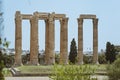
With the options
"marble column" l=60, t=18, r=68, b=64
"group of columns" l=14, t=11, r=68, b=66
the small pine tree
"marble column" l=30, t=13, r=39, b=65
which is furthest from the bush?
the small pine tree

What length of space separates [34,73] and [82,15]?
19.5 metres

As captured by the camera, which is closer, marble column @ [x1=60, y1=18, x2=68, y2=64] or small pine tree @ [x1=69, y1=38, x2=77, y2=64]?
marble column @ [x1=60, y1=18, x2=68, y2=64]

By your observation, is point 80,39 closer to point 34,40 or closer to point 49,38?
point 49,38

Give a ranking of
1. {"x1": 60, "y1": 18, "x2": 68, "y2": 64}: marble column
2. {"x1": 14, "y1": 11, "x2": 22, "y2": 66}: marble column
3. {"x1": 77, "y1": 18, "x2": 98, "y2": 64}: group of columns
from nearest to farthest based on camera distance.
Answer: {"x1": 14, "y1": 11, "x2": 22, "y2": 66}: marble column, {"x1": 60, "y1": 18, "x2": 68, "y2": 64}: marble column, {"x1": 77, "y1": 18, "x2": 98, "y2": 64}: group of columns

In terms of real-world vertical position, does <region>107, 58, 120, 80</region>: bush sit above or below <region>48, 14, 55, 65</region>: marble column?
below

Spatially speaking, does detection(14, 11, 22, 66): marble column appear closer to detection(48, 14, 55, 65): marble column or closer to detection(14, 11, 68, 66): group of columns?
detection(14, 11, 68, 66): group of columns

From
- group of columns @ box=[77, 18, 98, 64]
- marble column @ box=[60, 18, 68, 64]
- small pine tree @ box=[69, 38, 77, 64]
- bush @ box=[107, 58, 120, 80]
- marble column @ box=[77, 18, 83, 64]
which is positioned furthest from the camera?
small pine tree @ box=[69, 38, 77, 64]

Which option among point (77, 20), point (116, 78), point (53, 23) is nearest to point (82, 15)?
point (77, 20)

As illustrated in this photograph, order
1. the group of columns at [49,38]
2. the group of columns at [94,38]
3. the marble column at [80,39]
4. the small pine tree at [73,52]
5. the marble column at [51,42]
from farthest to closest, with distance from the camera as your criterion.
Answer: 1. the small pine tree at [73,52]
2. the group of columns at [94,38]
3. the marble column at [80,39]
4. the marble column at [51,42]
5. the group of columns at [49,38]

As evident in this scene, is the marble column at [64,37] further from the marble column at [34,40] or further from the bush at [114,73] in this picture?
the bush at [114,73]

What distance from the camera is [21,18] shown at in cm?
5059

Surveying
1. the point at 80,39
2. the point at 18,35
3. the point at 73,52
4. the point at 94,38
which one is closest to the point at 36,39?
the point at 18,35

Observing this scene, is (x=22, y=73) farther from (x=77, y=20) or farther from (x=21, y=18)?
(x=77, y=20)

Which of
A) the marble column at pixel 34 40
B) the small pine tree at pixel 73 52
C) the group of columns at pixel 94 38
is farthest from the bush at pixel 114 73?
the small pine tree at pixel 73 52
